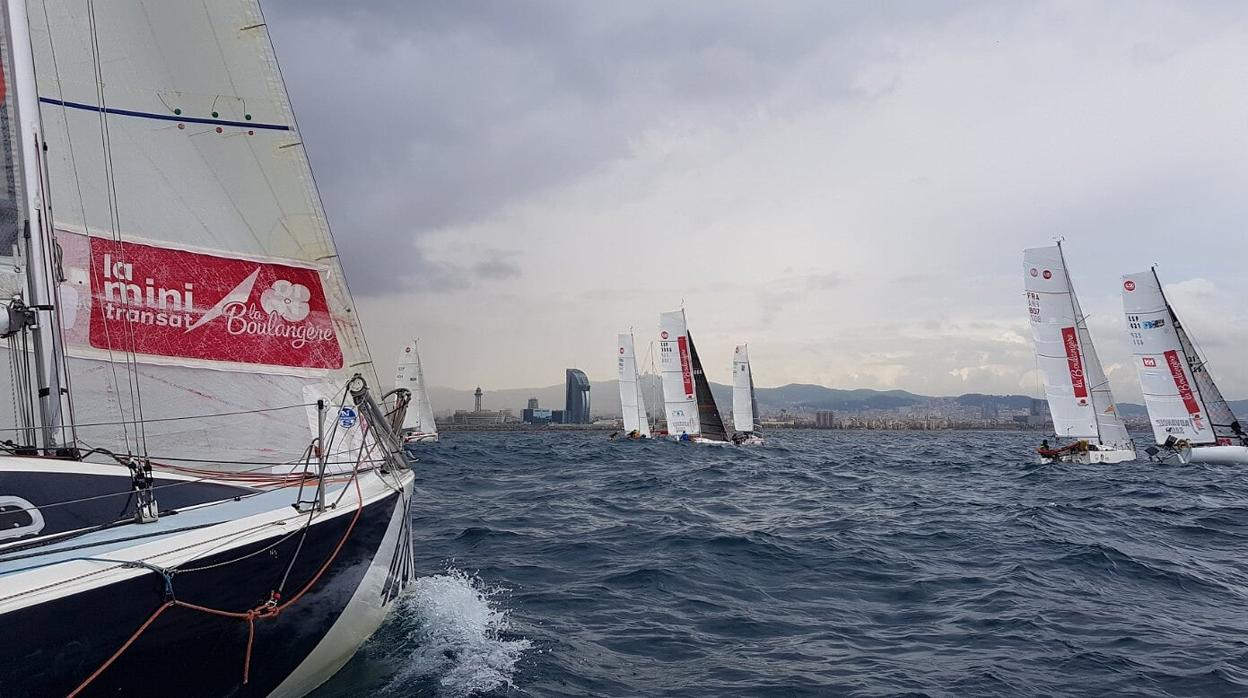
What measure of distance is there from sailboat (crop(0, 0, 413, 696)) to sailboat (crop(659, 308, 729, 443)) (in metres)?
38.6

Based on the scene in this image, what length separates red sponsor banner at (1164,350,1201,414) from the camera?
28.3 m

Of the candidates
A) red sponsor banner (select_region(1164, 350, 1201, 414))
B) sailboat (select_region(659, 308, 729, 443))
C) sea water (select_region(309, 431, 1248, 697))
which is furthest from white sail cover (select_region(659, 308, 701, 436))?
sea water (select_region(309, 431, 1248, 697))

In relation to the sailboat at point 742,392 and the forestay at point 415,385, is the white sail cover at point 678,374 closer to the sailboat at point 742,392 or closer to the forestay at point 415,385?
the sailboat at point 742,392

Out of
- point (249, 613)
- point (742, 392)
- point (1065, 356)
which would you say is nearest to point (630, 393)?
point (742, 392)

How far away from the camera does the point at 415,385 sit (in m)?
53.5

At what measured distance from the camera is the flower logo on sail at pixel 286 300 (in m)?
6.16

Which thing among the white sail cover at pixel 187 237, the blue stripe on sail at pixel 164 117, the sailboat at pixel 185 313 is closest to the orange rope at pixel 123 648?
the sailboat at pixel 185 313

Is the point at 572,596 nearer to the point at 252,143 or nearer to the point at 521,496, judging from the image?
the point at 252,143

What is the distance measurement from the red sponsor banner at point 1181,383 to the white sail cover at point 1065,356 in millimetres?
2265

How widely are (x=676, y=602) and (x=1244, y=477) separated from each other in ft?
73.9

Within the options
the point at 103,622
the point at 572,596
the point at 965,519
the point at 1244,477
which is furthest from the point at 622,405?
the point at 103,622

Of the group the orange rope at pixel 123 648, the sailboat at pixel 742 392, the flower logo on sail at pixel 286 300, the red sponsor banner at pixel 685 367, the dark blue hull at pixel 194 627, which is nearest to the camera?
the dark blue hull at pixel 194 627

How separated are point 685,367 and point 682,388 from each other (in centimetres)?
134

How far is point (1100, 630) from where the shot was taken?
6285 mm
